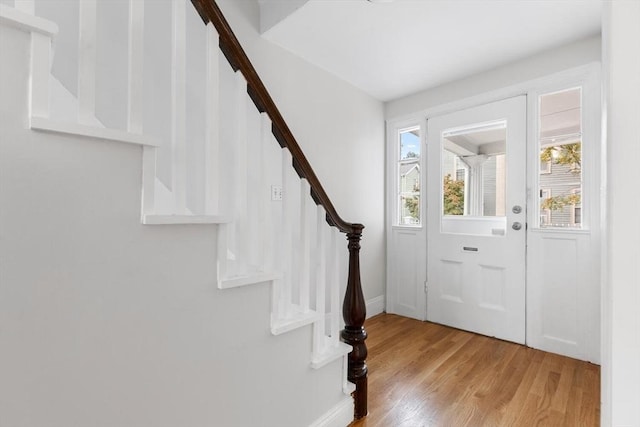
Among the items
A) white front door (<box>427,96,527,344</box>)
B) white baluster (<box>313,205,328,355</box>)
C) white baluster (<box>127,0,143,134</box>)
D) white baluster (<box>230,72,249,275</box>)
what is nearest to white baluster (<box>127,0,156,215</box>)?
white baluster (<box>127,0,143,134</box>)

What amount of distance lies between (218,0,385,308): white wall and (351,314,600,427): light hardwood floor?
35.2 inches

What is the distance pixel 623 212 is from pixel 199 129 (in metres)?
1.89

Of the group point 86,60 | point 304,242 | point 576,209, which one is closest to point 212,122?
point 86,60

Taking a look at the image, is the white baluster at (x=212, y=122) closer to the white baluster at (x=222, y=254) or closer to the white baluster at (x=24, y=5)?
the white baluster at (x=222, y=254)

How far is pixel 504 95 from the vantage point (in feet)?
8.16

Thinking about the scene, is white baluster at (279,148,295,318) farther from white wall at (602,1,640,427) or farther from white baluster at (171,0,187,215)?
white wall at (602,1,640,427)

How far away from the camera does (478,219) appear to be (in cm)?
264

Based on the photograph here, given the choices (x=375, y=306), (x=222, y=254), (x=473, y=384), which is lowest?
(x=473, y=384)

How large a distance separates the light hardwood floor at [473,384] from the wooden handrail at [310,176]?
0.90 ft

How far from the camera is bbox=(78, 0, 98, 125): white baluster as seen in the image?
2.54 feet

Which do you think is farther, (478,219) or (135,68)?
(478,219)

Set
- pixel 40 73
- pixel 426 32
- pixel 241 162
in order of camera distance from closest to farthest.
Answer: pixel 40 73 < pixel 241 162 < pixel 426 32

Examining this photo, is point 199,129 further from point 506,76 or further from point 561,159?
point 561,159

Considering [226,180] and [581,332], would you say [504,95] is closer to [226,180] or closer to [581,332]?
[581,332]
